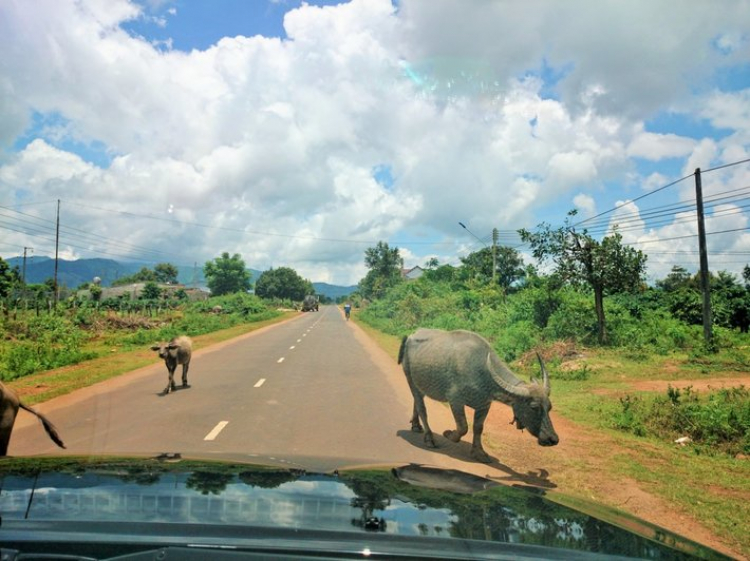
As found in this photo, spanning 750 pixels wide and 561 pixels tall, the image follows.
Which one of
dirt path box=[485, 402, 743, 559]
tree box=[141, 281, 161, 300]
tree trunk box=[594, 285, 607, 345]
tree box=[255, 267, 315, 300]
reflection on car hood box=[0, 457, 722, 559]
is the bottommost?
dirt path box=[485, 402, 743, 559]

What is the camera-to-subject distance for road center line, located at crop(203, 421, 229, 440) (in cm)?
838

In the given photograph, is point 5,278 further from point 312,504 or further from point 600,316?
point 312,504

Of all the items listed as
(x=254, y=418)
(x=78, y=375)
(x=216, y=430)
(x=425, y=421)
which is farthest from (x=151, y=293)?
(x=425, y=421)

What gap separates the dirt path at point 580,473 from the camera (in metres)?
5.71

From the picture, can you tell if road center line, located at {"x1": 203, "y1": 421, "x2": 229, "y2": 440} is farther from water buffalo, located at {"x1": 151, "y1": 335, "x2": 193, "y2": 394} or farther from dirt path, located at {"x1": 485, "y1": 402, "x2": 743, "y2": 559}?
dirt path, located at {"x1": 485, "y1": 402, "x2": 743, "y2": 559}

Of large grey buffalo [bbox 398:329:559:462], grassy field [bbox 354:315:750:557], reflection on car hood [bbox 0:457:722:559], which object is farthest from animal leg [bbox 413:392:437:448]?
reflection on car hood [bbox 0:457:722:559]

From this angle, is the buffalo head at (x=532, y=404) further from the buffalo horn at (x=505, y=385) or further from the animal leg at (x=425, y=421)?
the animal leg at (x=425, y=421)

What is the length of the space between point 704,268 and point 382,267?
6156 cm

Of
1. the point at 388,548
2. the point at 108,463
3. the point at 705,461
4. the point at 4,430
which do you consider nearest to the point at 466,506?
the point at 388,548

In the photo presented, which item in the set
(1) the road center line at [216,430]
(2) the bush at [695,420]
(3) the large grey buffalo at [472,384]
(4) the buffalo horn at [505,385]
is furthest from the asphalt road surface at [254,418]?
(2) the bush at [695,420]

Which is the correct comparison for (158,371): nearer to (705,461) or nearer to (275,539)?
(705,461)

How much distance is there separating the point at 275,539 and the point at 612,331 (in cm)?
2209

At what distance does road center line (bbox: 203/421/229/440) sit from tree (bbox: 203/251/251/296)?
9165 centimetres

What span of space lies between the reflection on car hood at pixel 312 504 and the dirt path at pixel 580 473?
276 centimetres
